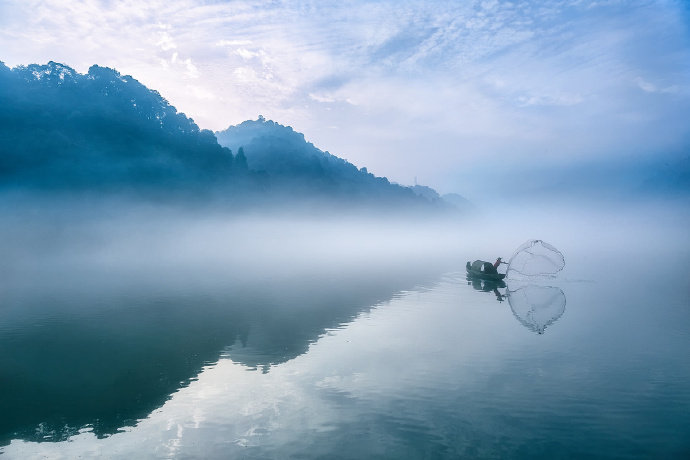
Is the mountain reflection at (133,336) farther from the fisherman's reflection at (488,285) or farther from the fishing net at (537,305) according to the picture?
the fishing net at (537,305)

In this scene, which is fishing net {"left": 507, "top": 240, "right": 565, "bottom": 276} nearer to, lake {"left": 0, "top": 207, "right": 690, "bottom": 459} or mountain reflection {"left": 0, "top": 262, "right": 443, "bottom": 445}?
lake {"left": 0, "top": 207, "right": 690, "bottom": 459}

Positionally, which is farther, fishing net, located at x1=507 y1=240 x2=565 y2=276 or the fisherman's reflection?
the fisherman's reflection

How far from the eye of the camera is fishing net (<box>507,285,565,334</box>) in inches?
1784

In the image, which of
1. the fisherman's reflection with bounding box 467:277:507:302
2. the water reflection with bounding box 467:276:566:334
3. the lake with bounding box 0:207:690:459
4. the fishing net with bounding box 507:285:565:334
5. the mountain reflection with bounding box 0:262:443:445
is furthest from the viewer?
the fisherman's reflection with bounding box 467:277:507:302

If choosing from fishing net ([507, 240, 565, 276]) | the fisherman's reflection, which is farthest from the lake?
fishing net ([507, 240, 565, 276])

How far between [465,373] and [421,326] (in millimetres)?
14880

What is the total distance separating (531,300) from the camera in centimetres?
6000

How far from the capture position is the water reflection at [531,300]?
151 feet

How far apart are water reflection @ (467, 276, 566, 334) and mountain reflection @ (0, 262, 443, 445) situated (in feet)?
42.4

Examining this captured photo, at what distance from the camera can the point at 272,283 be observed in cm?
8119

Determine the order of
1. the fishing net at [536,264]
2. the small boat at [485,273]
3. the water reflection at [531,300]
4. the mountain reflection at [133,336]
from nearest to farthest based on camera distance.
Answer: the mountain reflection at [133,336]
the water reflection at [531,300]
the fishing net at [536,264]
the small boat at [485,273]

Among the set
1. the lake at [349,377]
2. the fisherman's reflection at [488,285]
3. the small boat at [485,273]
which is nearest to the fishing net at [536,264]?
the small boat at [485,273]

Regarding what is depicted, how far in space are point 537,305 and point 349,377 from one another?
3731 cm

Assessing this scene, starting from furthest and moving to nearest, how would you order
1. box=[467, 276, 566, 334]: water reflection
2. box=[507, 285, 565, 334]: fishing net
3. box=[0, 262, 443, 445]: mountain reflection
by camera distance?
box=[467, 276, 566, 334]: water reflection < box=[507, 285, 565, 334]: fishing net < box=[0, 262, 443, 445]: mountain reflection
